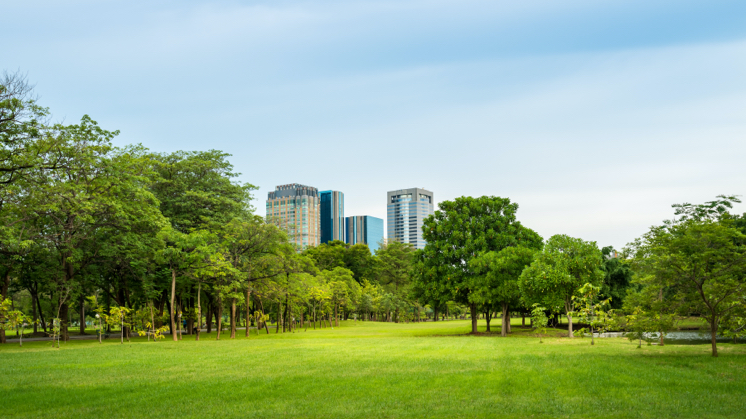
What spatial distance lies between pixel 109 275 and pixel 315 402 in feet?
112

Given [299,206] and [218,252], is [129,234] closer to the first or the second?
[218,252]

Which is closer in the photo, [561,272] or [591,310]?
[591,310]

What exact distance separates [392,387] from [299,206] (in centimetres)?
16751

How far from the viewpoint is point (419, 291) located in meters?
38.6

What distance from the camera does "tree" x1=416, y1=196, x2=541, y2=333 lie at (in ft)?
121

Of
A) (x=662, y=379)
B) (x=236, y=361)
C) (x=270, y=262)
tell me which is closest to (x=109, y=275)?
(x=270, y=262)

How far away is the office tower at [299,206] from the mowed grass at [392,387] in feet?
510

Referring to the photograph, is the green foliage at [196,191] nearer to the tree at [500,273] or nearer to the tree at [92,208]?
the tree at [92,208]

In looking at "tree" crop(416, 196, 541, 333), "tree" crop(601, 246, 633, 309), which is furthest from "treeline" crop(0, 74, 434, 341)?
"tree" crop(601, 246, 633, 309)

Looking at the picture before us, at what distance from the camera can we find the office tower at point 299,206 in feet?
576

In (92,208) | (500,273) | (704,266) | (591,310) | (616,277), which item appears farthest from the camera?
(616,277)

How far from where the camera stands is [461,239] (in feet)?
124

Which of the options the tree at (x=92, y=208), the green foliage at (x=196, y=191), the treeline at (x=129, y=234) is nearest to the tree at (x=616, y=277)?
the treeline at (x=129, y=234)

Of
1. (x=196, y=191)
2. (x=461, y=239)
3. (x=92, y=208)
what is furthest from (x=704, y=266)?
(x=196, y=191)
